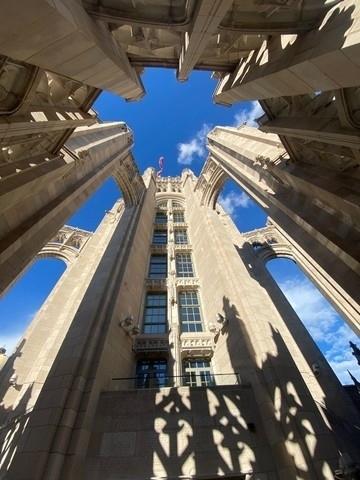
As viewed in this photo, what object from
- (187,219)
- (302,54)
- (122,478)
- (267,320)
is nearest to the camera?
(302,54)

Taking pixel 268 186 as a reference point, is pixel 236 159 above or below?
above

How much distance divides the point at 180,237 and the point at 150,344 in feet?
35.4

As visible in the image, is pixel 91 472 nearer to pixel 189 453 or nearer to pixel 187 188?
pixel 189 453

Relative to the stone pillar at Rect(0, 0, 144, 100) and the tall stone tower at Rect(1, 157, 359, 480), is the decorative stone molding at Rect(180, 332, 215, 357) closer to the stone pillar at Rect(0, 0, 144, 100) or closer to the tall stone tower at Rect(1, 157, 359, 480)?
the tall stone tower at Rect(1, 157, 359, 480)

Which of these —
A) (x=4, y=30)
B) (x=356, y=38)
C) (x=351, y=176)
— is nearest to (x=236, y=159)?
(x=351, y=176)

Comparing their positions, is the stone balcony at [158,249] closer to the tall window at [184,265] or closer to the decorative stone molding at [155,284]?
the tall window at [184,265]

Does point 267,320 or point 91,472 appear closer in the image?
point 91,472

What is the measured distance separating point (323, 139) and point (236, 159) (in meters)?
7.57

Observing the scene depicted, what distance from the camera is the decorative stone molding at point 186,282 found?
46.8 ft

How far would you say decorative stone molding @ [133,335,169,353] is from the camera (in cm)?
1021

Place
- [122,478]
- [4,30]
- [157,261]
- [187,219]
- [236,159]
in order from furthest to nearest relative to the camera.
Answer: [187,219], [157,261], [236,159], [122,478], [4,30]

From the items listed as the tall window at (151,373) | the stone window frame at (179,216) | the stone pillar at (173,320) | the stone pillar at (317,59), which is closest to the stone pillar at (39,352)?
the tall window at (151,373)

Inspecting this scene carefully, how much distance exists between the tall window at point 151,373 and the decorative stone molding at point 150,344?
1.76 ft

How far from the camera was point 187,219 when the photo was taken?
886 inches
